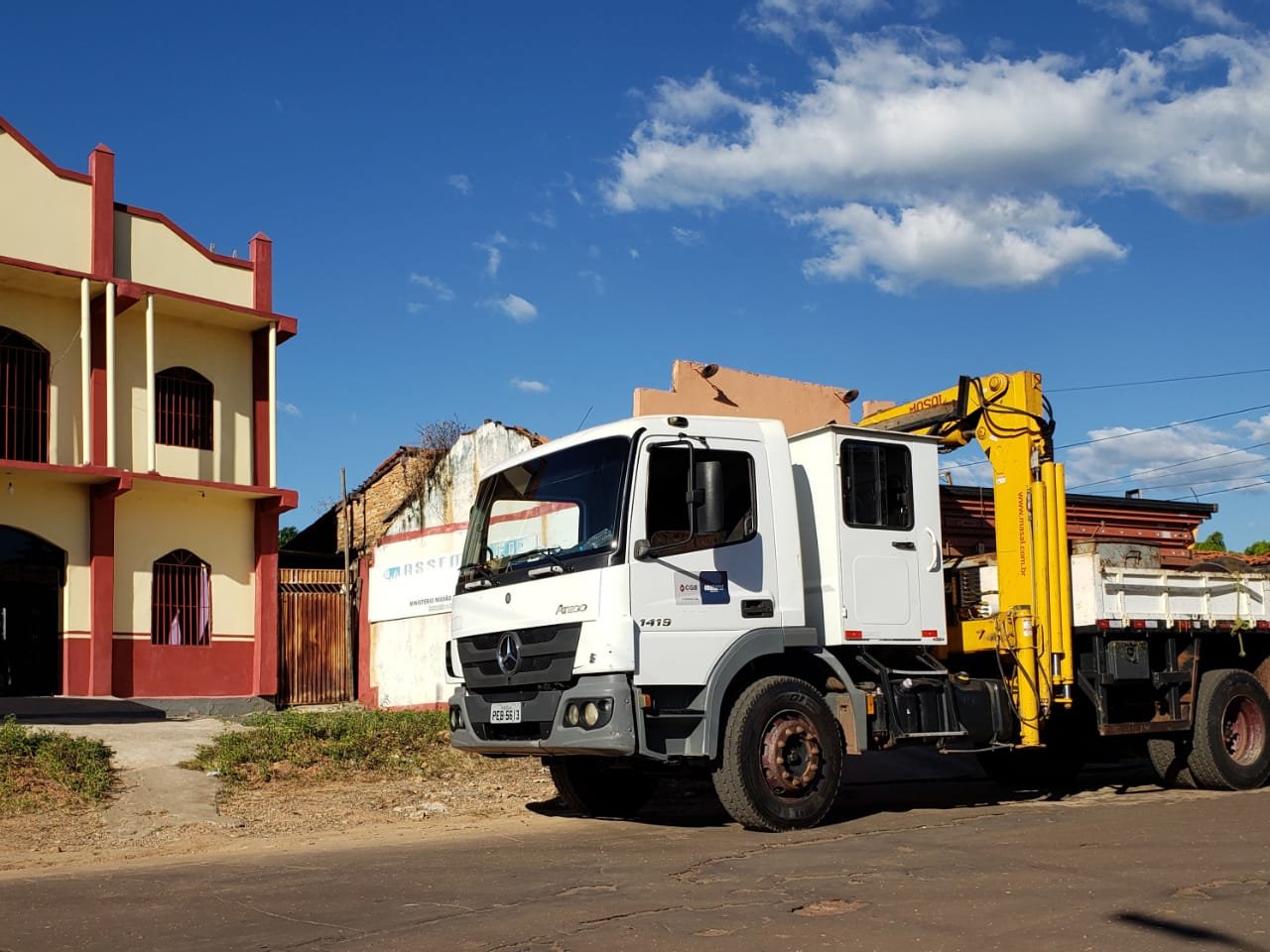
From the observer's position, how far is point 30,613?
1906cm

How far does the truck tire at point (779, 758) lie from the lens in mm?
9078

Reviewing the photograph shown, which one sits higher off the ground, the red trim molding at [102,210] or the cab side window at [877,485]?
the red trim molding at [102,210]

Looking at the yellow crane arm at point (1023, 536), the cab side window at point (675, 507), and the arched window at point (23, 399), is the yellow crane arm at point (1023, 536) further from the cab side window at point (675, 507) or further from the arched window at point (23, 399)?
the arched window at point (23, 399)

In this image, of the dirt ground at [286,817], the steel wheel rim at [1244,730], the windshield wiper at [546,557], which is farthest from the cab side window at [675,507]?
the steel wheel rim at [1244,730]

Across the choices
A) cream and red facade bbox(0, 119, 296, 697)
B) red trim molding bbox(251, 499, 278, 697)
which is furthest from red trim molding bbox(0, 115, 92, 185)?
red trim molding bbox(251, 499, 278, 697)

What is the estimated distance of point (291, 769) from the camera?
1310cm

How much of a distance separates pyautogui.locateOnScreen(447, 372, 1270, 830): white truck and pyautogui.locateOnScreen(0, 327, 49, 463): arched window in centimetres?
1146

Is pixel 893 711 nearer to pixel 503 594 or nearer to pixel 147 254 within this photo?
pixel 503 594

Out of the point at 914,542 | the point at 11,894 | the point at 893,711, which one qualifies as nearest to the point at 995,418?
the point at 914,542

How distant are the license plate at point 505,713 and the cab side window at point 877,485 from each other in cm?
284

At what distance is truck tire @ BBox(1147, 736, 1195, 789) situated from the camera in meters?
12.3

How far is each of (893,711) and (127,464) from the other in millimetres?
13832

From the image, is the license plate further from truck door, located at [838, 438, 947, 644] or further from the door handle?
the door handle

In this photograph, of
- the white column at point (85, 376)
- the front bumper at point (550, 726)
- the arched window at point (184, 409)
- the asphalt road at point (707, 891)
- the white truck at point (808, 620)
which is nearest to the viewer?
the asphalt road at point (707, 891)
